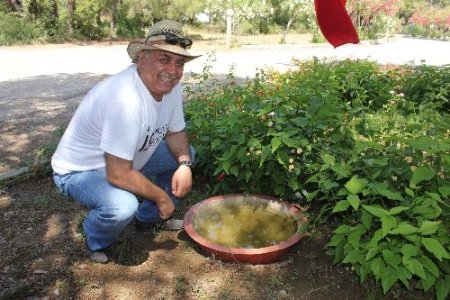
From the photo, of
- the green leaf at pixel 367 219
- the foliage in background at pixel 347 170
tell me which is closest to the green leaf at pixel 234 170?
the foliage in background at pixel 347 170

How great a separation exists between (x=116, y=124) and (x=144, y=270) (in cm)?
→ 98

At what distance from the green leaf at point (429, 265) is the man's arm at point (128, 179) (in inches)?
55.8

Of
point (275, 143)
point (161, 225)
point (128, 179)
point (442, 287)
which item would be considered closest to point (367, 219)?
point (442, 287)

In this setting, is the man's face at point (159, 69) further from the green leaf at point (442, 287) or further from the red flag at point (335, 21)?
the green leaf at point (442, 287)

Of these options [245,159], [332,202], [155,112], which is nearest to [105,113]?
[155,112]

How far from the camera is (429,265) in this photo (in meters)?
2.13

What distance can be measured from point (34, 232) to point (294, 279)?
1.85m

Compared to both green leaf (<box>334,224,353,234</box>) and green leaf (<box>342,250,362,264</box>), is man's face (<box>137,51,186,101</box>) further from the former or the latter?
green leaf (<box>342,250,362,264</box>)

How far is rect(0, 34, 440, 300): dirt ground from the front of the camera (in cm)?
258

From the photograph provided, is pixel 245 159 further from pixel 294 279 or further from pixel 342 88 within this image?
pixel 342 88

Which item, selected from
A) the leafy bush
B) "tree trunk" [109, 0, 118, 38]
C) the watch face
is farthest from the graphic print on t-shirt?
"tree trunk" [109, 0, 118, 38]

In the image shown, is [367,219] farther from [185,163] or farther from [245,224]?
[185,163]

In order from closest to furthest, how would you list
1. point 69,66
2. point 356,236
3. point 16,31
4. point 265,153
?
point 356,236 → point 265,153 → point 69,66 → point 16,31

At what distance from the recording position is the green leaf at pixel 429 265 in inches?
82.8
